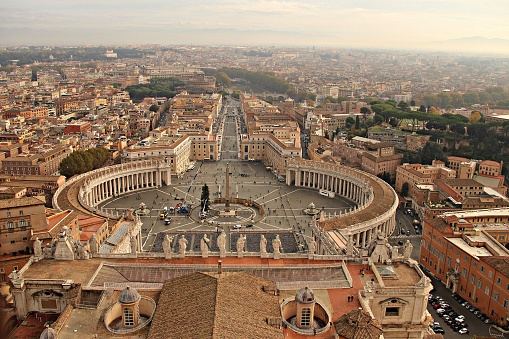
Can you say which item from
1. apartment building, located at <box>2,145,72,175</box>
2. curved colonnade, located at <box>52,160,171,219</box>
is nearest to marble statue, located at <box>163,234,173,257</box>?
curved colonnade, located at <box>52,160,171,219</box>

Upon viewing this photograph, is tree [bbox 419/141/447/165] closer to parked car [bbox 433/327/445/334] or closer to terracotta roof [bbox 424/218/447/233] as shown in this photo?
terracotta roof [bbox 424/218/447/233]

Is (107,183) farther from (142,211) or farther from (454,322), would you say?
(454,322)

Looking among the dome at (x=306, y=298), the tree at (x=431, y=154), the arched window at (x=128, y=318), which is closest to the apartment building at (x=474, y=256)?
the dome at (x=306, y=298)

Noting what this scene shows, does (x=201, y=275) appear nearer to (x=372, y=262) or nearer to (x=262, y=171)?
(x=372, y=262)

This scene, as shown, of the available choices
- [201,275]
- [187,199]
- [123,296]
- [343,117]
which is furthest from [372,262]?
[343,117]

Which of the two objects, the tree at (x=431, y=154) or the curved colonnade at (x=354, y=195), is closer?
the curved colonnade at (x=354, y=195)

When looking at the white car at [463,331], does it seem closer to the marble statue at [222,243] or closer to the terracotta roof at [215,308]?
the terracotta roof at [215,308]
